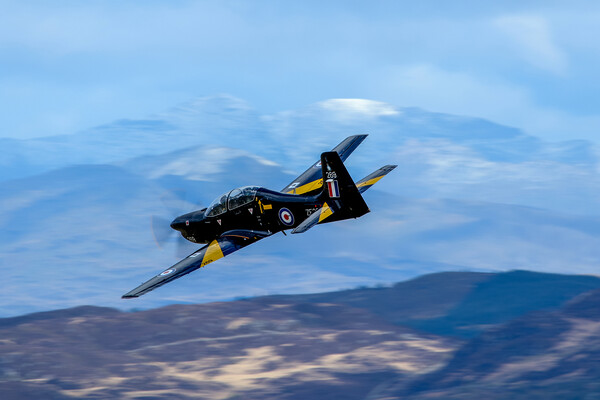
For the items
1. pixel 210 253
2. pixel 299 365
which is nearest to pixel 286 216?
pixel 210 253

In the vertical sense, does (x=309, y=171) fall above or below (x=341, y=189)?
above

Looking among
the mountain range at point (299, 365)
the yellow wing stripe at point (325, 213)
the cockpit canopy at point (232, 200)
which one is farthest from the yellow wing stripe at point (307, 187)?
the mountain range at point (299, 365)

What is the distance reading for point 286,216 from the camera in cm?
5478

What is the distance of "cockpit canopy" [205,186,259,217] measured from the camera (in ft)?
182

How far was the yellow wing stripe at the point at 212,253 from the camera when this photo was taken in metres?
52.9

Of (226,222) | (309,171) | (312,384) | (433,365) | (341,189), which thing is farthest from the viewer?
(433,365)

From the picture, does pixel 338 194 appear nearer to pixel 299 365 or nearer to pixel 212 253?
pixel 212 253

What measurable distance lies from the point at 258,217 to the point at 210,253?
162 inches

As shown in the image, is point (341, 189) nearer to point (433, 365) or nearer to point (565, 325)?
point (433, 365)

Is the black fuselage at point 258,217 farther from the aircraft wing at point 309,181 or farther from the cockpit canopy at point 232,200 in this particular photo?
the aircraft wing at point 309,181

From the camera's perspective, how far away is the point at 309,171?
2493 inches

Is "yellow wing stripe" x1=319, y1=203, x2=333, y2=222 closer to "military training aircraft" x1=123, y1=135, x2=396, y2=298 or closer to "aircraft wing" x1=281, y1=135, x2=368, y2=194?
"military training aircraft" x1=123, y1=135, x2=396, y2=298

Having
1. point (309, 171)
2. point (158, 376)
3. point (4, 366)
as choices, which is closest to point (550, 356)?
point (158, 376)

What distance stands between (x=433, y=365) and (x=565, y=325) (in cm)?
3493
